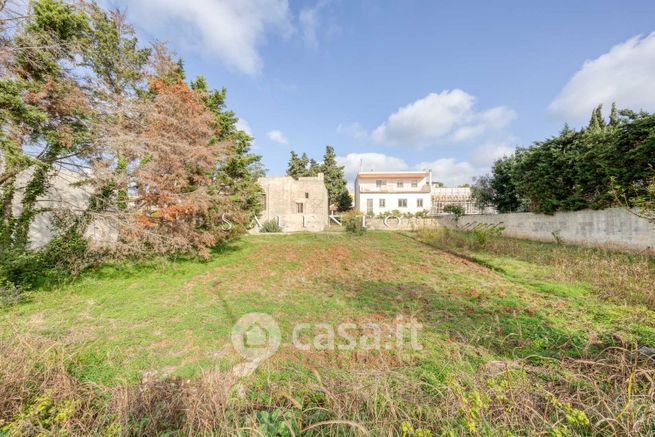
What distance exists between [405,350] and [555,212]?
44.5 ft

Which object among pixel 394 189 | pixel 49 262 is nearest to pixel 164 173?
pixel 49 262

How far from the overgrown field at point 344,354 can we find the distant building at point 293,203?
13.9 m

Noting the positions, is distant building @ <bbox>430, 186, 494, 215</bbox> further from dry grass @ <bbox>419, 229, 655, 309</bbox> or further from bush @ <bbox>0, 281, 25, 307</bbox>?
bush @ <bbox>0, 281, 25, 307</bbox>

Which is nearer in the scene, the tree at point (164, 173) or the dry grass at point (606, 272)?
the dry grass at point (606, 272)

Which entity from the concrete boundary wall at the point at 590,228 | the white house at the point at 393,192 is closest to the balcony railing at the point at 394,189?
the white house at the point at 393,192

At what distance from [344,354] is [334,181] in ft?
105

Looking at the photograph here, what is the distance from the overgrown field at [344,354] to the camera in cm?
152

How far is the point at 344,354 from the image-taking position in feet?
10.5

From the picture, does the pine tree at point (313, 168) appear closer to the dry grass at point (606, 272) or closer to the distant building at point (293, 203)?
the distant building at point (293, 203)

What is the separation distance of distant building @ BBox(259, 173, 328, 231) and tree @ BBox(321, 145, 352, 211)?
1135 centimetres

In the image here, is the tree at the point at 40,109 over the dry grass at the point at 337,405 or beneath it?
over

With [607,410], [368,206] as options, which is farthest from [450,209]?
[607,410]

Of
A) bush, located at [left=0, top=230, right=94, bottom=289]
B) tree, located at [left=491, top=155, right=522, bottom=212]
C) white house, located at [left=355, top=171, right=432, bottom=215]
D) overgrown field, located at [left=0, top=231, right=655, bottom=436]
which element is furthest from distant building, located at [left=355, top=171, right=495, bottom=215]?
bush, located at [left=0, top=230, right=94, bottom=289]

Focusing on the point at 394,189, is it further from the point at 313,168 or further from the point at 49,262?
the point at 49,262
